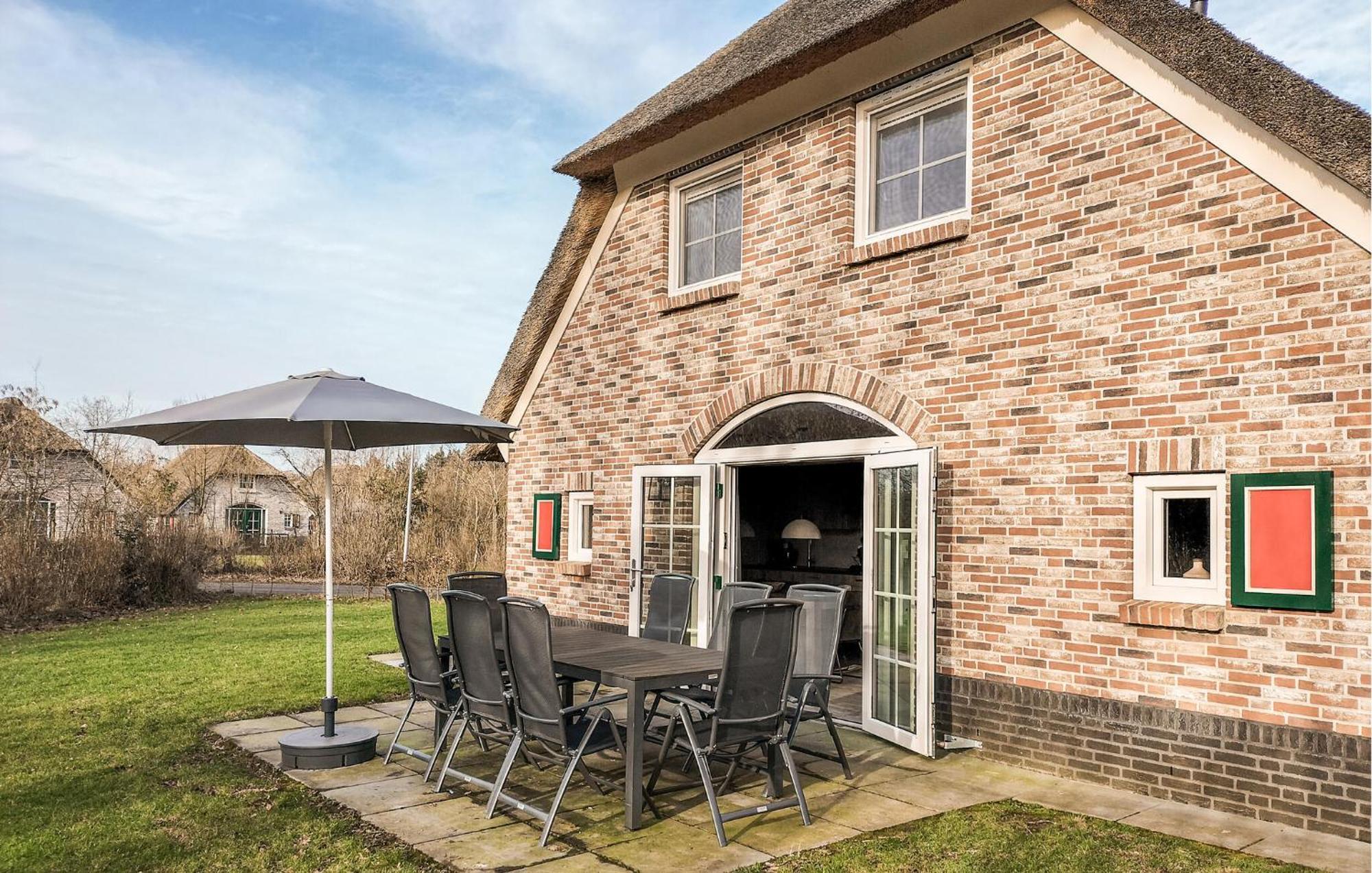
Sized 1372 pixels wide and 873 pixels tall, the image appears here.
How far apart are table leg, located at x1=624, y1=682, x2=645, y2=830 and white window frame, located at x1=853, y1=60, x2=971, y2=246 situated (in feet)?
12.3

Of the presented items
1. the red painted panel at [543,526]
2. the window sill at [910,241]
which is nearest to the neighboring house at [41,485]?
the red painted panel at [543,526]

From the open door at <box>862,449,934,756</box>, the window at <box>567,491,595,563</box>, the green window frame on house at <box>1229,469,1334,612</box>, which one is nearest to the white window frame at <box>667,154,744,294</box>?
the window at <box>567,491,595,563</box>

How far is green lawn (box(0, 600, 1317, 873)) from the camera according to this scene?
3.89 m

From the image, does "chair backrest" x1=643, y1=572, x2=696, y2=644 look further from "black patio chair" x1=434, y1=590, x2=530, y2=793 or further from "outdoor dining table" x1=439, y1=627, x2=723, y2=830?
"black patio chair" x1=434, y1=590, x2=530, y2=793

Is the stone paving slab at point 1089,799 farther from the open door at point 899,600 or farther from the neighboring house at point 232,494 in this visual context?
the neighboring house at point 232,494

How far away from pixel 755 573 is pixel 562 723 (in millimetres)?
7029

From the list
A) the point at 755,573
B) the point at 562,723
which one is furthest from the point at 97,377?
the point at 562,723

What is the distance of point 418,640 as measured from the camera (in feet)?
17.0

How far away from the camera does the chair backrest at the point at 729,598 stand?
5.92 metres

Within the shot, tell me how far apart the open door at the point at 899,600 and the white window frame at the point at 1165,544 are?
47.5 inches

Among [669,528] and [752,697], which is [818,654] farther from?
[669,528]

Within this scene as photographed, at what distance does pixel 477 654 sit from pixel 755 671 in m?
1.42

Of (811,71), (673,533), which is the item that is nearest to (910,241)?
(811,71)

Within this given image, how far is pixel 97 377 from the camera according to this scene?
21.2m
